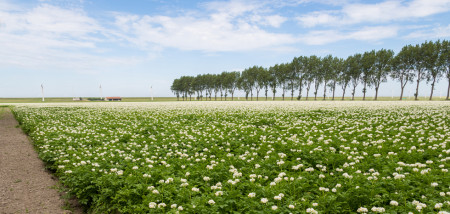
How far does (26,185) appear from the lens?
754 centimetres

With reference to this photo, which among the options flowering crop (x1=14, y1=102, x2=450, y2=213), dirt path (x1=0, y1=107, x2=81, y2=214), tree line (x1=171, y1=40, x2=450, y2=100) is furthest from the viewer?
tree line (x1=171, y1=40, x2=450, y2=100)

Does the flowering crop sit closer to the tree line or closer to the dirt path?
the dirt path

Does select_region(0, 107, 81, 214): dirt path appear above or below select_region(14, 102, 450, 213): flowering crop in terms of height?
below

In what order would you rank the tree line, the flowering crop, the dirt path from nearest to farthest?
the flowering crop < the dirt path < the tree line

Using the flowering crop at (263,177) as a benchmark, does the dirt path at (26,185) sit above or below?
below

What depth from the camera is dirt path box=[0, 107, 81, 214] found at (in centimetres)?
611

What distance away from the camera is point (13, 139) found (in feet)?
47.2

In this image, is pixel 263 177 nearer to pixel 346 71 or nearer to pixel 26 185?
pixel 26 185

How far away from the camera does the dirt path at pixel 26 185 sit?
611cm

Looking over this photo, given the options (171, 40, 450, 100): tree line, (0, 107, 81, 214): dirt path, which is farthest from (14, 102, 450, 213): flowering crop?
(171, 40, 450, 100): tree line

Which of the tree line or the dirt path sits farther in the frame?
the tree line

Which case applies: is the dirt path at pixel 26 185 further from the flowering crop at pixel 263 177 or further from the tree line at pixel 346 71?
the tree line at pixel 346 71

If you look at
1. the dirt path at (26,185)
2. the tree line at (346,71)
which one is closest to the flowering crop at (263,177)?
the dirt path at (26,185)

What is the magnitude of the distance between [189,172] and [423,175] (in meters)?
5.86
